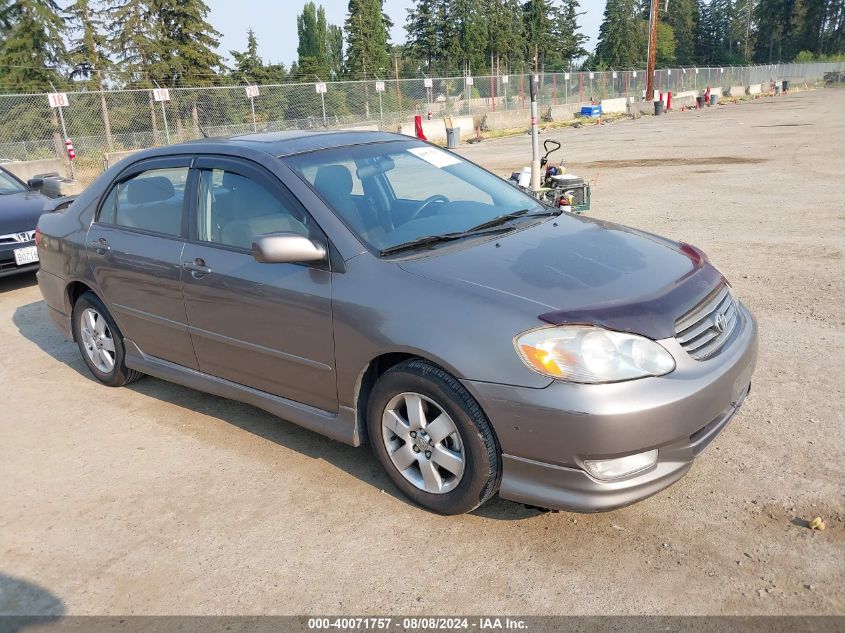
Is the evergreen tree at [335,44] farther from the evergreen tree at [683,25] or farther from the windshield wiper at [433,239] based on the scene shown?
the windshield wiper at [433,239]

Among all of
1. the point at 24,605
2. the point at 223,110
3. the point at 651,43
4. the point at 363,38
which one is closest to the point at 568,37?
the point at 363,38

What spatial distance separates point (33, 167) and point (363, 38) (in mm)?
60454

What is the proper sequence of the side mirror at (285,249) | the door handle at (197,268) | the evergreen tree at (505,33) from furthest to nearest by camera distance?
the evergreen tree at (505,33) → the door handle at (197,268) → the side mirror at (285,249)

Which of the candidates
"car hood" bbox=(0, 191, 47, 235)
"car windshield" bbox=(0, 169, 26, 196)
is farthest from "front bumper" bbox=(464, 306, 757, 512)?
"car windshield" bbox=(0, 169, 26, 196)

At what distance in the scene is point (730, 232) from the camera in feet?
27.9

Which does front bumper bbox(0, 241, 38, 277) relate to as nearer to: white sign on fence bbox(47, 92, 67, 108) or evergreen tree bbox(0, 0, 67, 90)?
white sign on fence bbox(47, 92, 67, 108)

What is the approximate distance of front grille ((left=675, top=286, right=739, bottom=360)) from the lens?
294cm

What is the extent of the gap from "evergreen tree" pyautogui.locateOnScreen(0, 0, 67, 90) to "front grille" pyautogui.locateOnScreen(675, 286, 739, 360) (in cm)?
4304

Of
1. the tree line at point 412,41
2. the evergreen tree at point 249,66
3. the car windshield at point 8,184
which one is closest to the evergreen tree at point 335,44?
the tree line at point 412,41

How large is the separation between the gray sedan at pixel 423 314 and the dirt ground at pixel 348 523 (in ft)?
0.92

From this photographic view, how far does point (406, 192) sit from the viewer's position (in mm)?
4039

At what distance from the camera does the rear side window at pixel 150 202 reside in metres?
4.22

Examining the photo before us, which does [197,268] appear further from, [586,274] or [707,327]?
[707,327]

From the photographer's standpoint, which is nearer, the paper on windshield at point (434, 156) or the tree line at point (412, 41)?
the paper on windshield at point (434, 156)
